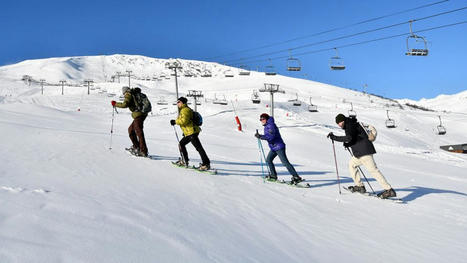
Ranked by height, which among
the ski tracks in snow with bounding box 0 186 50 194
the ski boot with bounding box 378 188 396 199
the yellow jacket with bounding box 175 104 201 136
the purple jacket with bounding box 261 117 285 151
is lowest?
the ski boot with bounding box 378 188 396 199

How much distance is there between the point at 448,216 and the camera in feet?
21.1

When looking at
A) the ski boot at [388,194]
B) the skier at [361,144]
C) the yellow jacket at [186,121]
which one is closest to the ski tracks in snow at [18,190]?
the yellow jacket at [186,121]

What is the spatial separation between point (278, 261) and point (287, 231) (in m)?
1.29

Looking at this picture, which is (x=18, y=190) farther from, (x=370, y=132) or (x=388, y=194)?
(x=388, y=194)

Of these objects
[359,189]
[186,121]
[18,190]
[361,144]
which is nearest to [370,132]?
[361,144]

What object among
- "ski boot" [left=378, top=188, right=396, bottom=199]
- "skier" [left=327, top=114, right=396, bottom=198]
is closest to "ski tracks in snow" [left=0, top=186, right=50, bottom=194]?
"skier" [left=327, top=114, right=396, bottom=198]

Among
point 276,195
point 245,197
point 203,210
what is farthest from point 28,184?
point 276,195

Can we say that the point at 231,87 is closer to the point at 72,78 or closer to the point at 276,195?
the point at 72,78

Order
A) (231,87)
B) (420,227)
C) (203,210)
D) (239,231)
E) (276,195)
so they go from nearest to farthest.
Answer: (239,231), (203,210), (420,227), (276,195), (231,87)

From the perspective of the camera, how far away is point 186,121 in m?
8.17

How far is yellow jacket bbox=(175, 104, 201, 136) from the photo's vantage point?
8.13 metres

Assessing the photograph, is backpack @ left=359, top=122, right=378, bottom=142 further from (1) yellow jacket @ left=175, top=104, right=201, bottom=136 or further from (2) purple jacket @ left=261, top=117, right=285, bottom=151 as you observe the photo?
(1) yellow jacket @ left=175, top=104, right=201, bottom=136

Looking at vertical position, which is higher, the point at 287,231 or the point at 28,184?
the point at 28,184

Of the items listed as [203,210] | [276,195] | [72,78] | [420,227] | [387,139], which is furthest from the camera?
[72,78]
